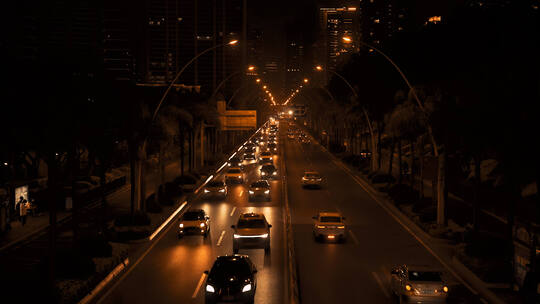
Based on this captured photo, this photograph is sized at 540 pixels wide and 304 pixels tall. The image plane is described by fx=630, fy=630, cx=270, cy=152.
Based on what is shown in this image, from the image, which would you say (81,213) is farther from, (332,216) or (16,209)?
(332,216)

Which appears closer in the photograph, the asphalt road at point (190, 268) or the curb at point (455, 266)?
the asphalt road at point (190, 268)

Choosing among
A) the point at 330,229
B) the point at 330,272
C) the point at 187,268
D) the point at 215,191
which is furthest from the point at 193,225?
the point at 215,191

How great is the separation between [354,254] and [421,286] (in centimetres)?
923

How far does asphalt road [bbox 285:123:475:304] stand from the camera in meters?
21.2

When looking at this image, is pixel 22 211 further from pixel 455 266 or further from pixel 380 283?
pixel 455 266

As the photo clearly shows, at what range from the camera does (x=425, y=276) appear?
19.2 metres

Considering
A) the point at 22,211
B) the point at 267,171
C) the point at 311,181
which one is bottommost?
the point at 22,211

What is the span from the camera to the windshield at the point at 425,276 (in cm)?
1906

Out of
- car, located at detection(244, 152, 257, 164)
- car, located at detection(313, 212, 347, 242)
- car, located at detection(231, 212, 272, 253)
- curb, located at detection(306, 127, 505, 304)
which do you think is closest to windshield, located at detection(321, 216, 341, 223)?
car, located at detection(313, 212, 347, 242)

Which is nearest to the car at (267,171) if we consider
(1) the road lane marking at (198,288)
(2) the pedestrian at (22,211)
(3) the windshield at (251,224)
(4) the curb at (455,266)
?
(4) the curb at (455,266)

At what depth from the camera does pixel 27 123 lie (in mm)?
22750

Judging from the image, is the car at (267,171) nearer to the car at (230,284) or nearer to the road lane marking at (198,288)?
the road lane marking at (198,288)

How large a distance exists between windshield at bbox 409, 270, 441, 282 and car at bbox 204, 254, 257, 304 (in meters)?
4.85

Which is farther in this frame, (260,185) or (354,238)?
(260,185)
